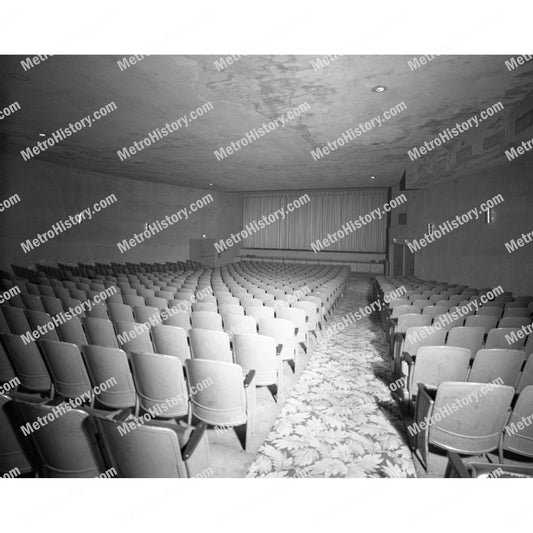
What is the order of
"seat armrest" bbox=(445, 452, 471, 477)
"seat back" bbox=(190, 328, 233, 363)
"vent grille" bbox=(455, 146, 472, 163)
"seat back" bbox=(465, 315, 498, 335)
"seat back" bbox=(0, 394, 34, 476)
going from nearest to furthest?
"seat armrest" bbox=(445, 452, 471, 477) < "seat back" bbox=(0, 394, 34, 476) < "seat back" bbox=(190, 328, 233, 363) < "seat back" bbox=(465, 315, 498, 335) < "vent grille" bbox=(455, 146, 472, 163)

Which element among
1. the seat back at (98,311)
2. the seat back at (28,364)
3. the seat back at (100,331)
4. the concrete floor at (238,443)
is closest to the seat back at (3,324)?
the seat back at (98,311)

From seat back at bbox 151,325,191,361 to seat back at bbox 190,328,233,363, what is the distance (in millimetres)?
120

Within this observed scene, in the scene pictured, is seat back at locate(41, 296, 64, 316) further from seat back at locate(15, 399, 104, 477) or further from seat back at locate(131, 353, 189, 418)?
seat back at locate(15, 399, 104, 477)

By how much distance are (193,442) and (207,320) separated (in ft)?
9.48

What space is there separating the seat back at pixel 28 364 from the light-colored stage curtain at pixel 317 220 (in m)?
21.0

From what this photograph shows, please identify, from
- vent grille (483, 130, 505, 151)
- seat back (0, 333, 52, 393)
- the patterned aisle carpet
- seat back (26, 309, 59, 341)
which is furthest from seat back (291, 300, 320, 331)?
vent grille (483, 130, 505, 151)

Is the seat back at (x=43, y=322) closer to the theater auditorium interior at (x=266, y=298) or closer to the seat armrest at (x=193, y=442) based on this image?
the theater auditorium interior at (x=266, y=298)

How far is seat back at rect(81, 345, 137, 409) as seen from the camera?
3107 millimetres

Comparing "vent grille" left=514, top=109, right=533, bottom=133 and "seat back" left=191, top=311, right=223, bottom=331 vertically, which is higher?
"vent grille" left=514, top=109, right=533, bottom=133

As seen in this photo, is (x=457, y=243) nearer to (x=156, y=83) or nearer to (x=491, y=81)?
(x=491, y=81)

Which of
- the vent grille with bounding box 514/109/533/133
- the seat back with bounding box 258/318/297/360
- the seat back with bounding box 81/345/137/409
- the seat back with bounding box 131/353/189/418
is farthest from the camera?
the vent grille with bounding box 514/109/533/133

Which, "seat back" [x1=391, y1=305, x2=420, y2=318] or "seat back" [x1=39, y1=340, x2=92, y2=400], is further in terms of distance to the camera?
"seat back" [x1=391, y1=305, x2=420, y2=318]

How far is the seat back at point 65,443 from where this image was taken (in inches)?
77.7
